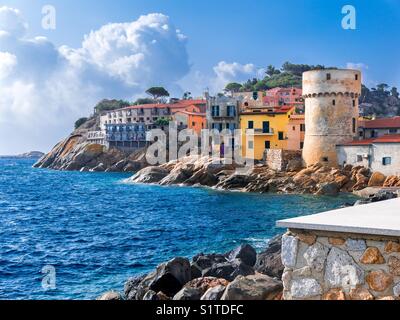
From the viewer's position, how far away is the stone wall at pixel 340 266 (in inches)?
272

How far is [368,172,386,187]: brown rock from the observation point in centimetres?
5144

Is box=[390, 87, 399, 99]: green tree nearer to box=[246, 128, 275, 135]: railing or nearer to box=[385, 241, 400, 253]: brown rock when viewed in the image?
box=[246, 128, 275, 135]: railing

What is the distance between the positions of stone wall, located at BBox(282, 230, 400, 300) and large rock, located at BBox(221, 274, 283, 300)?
259 cm

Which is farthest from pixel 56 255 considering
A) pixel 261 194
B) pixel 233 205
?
A: pixel 261 194

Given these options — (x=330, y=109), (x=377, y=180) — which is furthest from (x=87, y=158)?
(x=377, y=180)

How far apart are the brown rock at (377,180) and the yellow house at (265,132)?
13.8 meters

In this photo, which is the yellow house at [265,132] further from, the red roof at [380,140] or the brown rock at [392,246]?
the brown rock at [392,246]

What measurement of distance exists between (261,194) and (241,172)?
774 cm

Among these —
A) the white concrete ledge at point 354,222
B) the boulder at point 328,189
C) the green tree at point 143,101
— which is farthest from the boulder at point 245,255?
the green tree at point 143,101

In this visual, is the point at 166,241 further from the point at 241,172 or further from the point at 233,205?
the point at 241,172

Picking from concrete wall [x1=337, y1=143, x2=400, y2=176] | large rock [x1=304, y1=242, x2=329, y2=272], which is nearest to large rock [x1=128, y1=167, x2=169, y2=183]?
concrete wall [x1=337, y1=143, x2=400, y2=176]

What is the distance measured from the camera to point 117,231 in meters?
34.4

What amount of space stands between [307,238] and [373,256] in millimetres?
911
